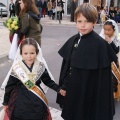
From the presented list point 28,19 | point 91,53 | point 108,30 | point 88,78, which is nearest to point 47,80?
point 88,78

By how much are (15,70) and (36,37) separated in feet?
9.27

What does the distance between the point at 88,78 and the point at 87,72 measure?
0.07 m

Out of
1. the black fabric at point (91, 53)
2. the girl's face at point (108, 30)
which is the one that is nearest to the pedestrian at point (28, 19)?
the girl's face at point (108, 30)

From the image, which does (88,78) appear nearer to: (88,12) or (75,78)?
(75,78)

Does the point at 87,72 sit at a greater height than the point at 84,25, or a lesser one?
lesser

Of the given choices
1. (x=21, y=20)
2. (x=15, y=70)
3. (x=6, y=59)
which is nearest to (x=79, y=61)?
(x=15, y=70)

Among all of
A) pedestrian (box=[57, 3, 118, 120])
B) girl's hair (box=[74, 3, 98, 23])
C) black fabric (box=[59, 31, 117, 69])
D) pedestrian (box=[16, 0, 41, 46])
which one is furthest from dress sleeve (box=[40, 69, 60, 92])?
pedestrian (box=[16, 0, 41, 46])

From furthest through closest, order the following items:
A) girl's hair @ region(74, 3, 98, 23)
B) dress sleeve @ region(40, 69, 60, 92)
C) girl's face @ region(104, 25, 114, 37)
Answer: girl's face @ region(104, 25, 114, 37) → dress sleeve @ region(40, 69, 60, 92) → girl's hair @ region(74, 3, 98, 23)

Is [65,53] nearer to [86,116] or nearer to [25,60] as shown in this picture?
[25,60]

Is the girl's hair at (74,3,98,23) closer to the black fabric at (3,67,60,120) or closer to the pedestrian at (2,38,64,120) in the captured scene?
the pedestrian at (2,38,64,120)

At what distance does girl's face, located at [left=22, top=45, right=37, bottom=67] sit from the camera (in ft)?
10.2

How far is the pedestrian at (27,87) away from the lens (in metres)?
3.07

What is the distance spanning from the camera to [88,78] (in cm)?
293

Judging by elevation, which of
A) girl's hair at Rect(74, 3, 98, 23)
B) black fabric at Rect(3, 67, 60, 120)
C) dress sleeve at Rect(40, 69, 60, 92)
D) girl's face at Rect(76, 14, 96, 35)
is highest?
girl's hair at Rect(74, 3, 98, 23)
